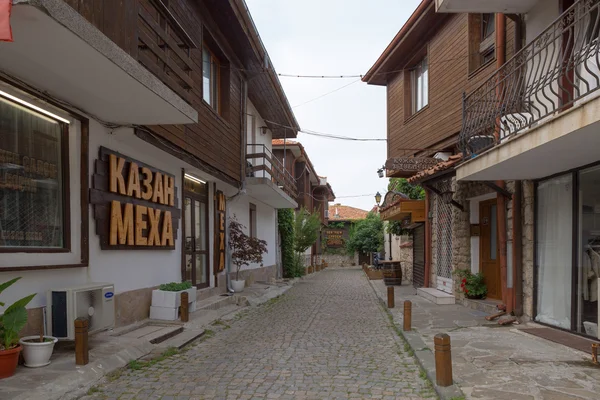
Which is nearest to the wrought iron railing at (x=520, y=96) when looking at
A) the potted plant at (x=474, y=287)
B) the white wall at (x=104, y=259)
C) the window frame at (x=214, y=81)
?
the potted plant at (x=474, y=287)

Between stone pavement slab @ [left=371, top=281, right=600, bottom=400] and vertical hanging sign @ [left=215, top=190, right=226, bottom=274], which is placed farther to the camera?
vertical hanging sign @ [left=215, top=190, right=226, bottom=274]

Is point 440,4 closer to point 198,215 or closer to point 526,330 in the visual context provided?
point 526,330

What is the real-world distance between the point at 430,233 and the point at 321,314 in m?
4.72

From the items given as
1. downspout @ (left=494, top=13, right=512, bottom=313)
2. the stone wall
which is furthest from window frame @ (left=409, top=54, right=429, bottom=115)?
the stone wall

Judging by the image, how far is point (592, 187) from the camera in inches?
255

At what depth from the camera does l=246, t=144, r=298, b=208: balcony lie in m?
14.2

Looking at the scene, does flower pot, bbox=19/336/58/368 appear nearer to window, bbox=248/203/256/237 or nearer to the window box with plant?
the window box with plant

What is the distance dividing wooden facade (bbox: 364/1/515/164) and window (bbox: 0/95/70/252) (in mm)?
7796

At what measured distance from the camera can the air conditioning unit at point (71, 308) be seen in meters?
5.45

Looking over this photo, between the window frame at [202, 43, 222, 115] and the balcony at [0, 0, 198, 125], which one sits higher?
the window frame at [202, 43, 222, 115]

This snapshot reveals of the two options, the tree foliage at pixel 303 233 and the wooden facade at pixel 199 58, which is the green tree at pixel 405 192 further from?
the tree foliage at pixel 303 233

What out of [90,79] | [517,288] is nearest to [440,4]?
[517,288]

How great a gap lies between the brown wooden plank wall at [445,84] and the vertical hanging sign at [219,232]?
220 inches

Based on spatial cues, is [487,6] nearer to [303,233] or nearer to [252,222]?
[252,222]
